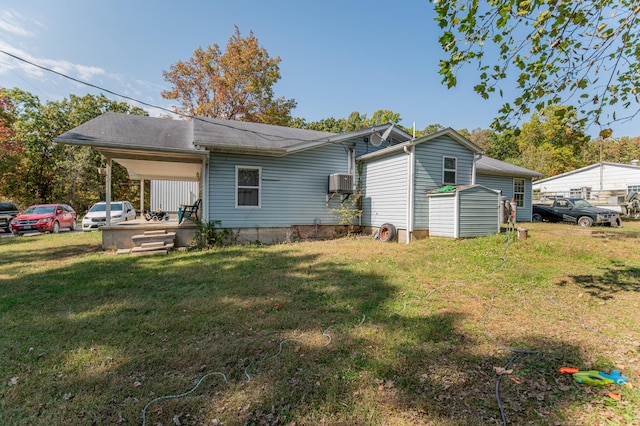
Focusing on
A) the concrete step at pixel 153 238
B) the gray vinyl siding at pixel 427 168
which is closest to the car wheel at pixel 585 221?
the gray vinyl siding at pixel 427 168

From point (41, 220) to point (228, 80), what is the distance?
48.4 feet

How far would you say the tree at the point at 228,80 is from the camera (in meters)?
22.2

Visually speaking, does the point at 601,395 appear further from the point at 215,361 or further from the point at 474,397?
the point at 215,361

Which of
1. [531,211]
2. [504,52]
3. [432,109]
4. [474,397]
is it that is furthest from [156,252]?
[531,211]

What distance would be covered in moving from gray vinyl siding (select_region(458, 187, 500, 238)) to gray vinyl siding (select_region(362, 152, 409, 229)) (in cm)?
170

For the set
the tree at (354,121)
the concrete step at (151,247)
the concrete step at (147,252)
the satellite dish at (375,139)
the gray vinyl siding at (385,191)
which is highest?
the tree at (354,121)

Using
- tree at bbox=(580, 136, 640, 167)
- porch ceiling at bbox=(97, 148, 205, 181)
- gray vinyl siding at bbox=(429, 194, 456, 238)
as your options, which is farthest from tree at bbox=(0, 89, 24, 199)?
tree at bbox=(580, 136, 640, 167)

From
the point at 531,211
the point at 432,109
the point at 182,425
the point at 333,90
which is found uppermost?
the point at 333,90

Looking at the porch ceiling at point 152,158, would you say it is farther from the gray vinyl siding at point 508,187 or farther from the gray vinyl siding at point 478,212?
the gray vinyl siding at point 508,187

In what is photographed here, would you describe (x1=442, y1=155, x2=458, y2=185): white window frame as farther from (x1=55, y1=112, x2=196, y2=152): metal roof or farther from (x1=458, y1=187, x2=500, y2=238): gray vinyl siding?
(x1=55, y1=112, x2=196, y2=152): metal roof

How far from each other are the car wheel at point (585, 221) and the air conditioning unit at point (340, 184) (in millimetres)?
11815

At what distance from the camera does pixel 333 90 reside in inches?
637

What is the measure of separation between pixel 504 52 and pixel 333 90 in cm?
1321

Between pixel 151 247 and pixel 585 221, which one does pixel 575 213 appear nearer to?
pixel 585 221
